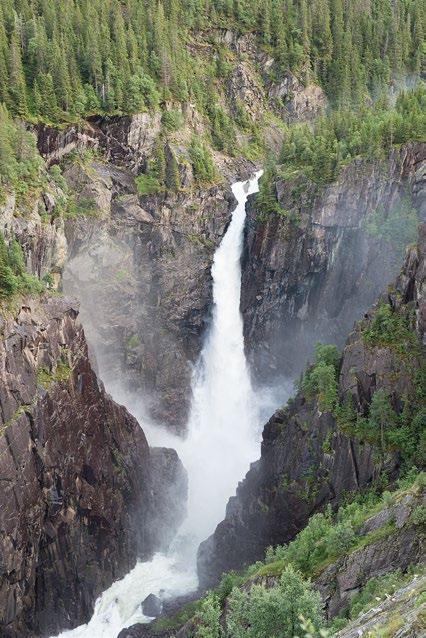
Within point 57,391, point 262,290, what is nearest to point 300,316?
point 262,290

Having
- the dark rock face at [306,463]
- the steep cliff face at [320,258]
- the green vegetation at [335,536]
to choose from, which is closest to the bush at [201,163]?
the steep cliff face at [320,258]

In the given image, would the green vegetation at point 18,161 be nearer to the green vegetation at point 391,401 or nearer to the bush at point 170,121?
the bush at point 170,121

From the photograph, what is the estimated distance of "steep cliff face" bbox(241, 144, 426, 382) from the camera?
2608 inches

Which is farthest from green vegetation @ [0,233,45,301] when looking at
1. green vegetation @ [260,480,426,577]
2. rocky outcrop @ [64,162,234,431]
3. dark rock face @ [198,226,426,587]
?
green vegetation @ [260,480,426,577]

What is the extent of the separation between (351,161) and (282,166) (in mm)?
13535

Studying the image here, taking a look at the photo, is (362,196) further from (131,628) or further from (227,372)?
(131,628)

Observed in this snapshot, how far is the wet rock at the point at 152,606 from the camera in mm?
55847

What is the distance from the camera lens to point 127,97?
8412 centimetres

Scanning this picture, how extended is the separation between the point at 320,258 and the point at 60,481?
1502 inches

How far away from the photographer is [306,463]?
5147 centimetres

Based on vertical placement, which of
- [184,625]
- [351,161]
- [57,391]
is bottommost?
[184,625]

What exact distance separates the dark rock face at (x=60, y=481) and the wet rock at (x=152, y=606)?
513 cm

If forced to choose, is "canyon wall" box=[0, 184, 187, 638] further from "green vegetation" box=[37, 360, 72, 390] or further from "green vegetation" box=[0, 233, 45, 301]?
"green vegetation" box=[0, 233, 45, 301]

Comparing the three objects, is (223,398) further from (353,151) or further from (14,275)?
(353,151)
